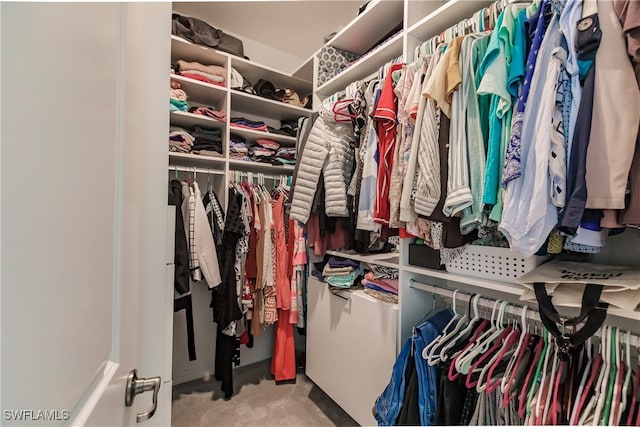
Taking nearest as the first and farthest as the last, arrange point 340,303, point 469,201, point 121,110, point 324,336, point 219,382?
point 121,110 < point 469,201 < point 340,303 < point 324,336 < point 219,382

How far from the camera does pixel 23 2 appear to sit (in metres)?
0.26

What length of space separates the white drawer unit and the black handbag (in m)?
1.77

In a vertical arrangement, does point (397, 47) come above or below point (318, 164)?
above

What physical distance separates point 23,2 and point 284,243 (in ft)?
6.26

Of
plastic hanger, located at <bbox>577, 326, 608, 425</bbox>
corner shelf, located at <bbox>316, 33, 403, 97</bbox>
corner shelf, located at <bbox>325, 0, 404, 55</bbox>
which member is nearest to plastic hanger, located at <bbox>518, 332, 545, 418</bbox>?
plastic hanger, located at <bbox>577, 326, 608, 425</bbox>

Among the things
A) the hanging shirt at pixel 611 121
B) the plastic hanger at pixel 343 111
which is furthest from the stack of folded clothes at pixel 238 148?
the hanging shirt at pixel 611 121

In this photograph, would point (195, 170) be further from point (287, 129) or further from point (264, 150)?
point (287, 129)

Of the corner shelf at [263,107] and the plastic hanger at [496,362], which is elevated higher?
the corner shelf at [263,107]

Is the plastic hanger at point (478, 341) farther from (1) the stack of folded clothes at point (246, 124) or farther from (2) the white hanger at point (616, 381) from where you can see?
(1) the stack of folded clothes at point (246, 124)

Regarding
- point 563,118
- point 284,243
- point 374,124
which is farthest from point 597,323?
point 284,243

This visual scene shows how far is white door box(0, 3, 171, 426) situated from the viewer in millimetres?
257

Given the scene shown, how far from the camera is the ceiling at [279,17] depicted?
6.53 feet

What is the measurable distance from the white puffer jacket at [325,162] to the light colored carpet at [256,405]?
4.02ft

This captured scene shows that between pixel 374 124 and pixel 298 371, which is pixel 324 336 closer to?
pixel 298 371
